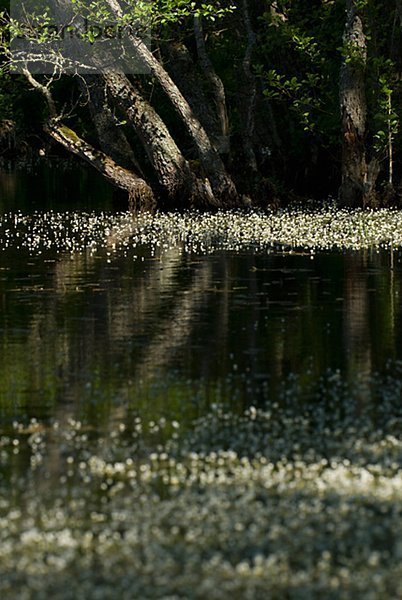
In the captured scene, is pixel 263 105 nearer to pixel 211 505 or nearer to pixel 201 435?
pixel 201 435

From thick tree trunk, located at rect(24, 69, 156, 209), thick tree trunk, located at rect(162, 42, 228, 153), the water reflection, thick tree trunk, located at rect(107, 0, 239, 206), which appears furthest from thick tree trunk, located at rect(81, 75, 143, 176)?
the water reflection

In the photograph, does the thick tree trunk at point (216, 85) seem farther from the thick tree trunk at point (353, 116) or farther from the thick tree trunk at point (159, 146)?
the thick tree trunk at point (353, 116)

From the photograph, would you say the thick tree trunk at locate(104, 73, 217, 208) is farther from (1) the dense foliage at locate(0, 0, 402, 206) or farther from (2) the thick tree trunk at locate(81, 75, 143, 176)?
(2) the thick tree trunk at locate(81, 75, 143, 176)

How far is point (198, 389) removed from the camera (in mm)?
13594

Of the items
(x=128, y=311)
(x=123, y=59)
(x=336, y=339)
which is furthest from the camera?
(x=123, y=59)

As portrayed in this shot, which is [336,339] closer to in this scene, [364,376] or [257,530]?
[364,376]

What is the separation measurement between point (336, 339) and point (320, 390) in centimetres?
310

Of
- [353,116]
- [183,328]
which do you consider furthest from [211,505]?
[353,116]

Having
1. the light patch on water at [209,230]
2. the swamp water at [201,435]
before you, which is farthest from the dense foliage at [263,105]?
the swamp water at [201,435]

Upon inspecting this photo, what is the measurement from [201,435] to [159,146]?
2840cm

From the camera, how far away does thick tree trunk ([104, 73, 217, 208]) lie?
39.5 meters

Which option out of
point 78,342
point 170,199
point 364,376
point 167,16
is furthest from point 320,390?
point 170,199

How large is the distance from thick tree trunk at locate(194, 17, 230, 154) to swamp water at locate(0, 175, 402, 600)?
1744 cm

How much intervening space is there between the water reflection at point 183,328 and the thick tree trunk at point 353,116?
40.2ft
